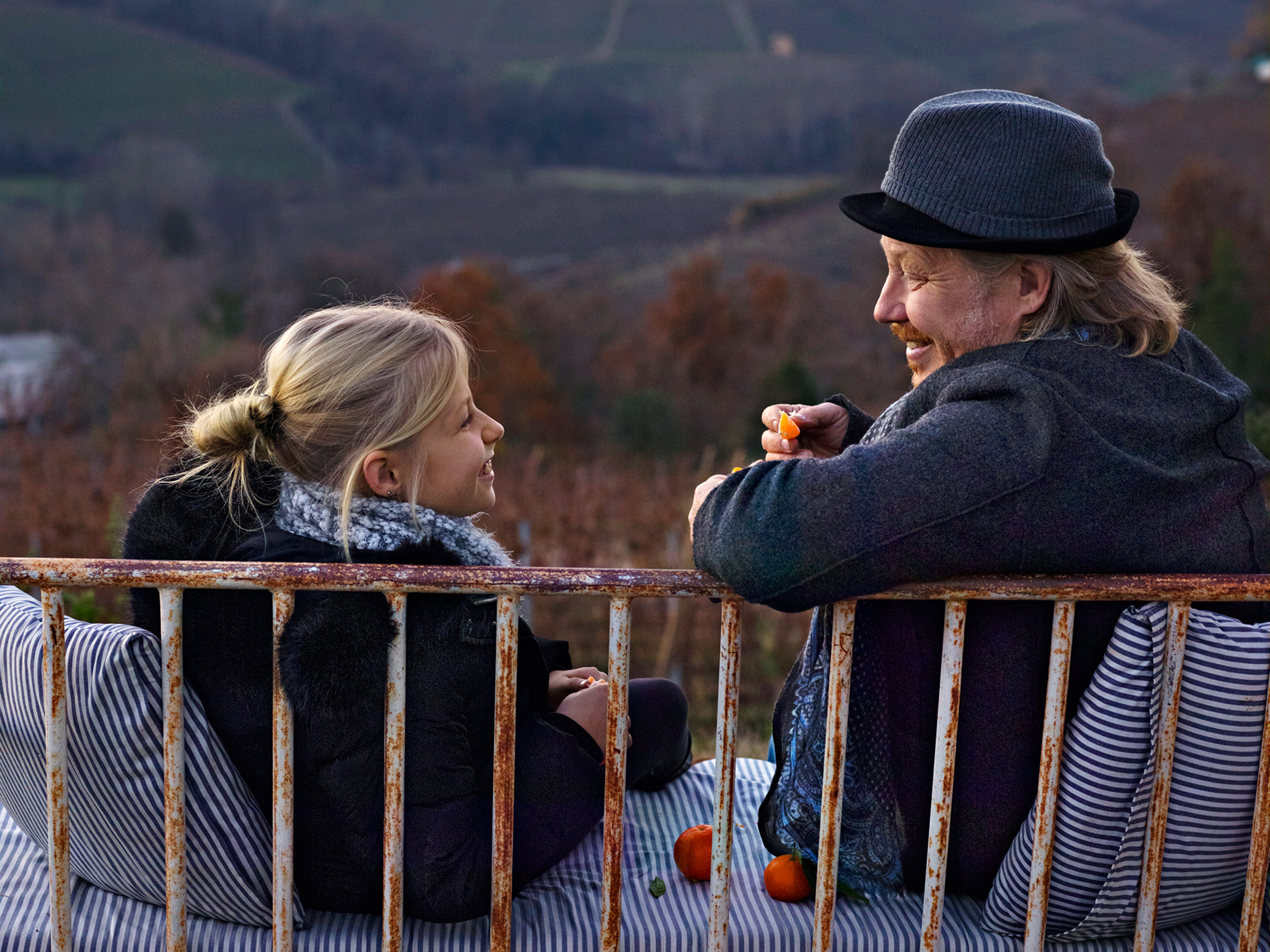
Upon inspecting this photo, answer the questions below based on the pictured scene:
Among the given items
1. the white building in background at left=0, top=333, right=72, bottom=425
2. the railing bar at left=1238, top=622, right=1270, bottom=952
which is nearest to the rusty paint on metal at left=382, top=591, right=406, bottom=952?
the railing bar at left=1238, top=622, right=1270, bottom=952

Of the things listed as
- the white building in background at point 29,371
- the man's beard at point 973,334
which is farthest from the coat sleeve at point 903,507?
the white building in background at point 29,371

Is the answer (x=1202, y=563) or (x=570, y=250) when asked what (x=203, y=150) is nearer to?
(x=570, y=250)

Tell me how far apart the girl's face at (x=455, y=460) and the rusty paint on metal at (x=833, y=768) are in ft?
2.15

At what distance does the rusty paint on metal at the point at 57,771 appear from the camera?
1.61m

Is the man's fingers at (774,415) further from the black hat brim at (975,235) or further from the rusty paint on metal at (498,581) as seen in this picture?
the rusty paint on metal at (498,581)

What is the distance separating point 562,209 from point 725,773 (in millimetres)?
50076

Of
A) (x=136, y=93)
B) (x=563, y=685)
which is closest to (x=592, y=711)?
(x=563, y=685)

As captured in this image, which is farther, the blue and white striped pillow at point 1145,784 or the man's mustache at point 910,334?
the man's mustache at point 910,334

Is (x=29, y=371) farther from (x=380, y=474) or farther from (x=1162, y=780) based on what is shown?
(x=1162, y=780)

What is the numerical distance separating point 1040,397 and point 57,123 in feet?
205

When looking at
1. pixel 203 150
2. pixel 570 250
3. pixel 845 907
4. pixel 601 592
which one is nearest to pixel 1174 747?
pixel 845 907

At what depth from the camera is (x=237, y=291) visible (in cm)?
3056

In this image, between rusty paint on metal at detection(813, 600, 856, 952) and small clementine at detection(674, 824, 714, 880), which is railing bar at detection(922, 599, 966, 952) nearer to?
rusty paint on metal at detection(813, 600, 856, 952)

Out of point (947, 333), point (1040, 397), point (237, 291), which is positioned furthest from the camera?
point (237, 291)
